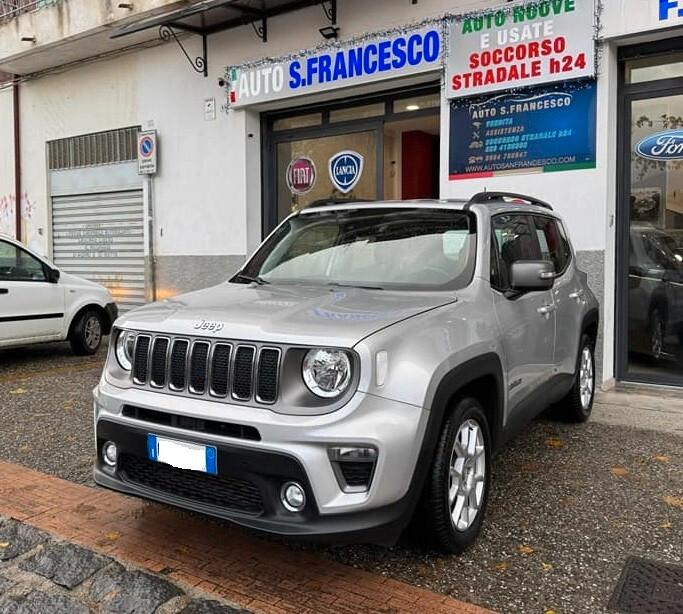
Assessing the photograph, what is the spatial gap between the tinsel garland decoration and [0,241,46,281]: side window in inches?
138

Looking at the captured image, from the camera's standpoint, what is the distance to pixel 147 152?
11.1 meters

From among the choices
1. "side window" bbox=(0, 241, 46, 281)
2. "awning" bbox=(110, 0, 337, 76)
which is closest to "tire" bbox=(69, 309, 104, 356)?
"side window" bbox=(0, 241, 46, 281)

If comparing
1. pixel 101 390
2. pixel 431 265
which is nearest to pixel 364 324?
pixel 431 265

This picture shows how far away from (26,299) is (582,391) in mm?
6326

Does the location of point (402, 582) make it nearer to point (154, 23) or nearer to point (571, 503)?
point (571, 503)

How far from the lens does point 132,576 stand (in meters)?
3.29

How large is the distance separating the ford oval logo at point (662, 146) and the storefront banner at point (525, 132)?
0.57 m

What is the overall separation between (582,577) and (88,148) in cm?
1128

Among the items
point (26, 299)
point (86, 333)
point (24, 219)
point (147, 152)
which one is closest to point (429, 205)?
point (26, 299)

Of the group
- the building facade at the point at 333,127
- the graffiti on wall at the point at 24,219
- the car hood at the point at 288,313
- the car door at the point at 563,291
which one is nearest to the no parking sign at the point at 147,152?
the building facade at the point at 333,127

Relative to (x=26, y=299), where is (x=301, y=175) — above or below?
above

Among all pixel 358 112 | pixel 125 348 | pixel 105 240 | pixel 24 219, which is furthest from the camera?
pixel 24 219

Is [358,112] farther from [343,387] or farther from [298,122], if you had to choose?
[343,387]

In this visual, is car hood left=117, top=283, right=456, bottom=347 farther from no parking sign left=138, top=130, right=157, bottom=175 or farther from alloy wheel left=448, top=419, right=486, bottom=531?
no parking sign left=138, top=130, right=157, bottom=175
